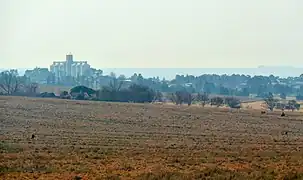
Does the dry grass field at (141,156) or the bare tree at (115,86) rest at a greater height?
the bare tree at (115,86)

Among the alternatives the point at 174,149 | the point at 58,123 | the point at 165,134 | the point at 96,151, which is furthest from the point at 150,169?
the point at 58,123

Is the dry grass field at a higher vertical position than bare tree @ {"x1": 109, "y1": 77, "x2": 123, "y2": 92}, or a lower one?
lower

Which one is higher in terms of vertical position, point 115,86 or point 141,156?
point 115,86

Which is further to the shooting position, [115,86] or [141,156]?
[115,86]

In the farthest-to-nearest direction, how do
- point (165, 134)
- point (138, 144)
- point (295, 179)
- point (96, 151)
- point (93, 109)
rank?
1. point (93, 109)
2. point (165, 134)
3. point (138, 144)
4. point (96, 151)
5. point (295, 179)

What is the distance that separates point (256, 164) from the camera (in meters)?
22.7

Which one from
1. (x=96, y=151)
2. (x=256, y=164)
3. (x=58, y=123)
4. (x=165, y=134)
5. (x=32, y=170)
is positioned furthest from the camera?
(x=58, y=123)

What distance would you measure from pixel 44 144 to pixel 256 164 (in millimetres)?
13693

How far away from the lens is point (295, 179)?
17.6 m

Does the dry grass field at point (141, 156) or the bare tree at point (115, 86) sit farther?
the bare tree at point (115, 86)

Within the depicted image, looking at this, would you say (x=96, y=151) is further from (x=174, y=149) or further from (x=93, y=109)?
(x=93, y=109)

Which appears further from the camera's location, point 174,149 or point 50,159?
point 174,149

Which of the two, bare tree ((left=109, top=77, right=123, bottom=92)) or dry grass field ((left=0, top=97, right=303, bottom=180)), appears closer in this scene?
dry grass field ((left=0, top=97, right=303, bottom=180))

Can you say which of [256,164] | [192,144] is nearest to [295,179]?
[256,164]
